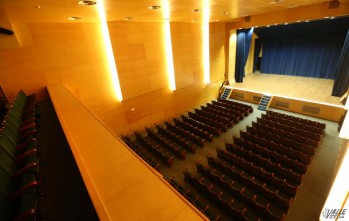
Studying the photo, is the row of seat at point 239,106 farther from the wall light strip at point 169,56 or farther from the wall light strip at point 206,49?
the wall light strip at point 169,56

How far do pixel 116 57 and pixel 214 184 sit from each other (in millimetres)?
4658

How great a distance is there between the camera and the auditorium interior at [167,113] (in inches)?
53.7

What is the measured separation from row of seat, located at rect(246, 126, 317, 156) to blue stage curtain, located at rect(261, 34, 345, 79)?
7211 mm

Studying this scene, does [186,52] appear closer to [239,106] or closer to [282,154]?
[239,106]

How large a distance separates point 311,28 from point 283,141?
22.7 ft

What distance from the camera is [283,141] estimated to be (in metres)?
4.89

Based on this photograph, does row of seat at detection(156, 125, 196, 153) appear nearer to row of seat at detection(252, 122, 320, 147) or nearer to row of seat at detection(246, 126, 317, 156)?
row of seat at detection(246, 126, 317, 156)

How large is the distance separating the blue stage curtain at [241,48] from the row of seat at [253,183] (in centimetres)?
684

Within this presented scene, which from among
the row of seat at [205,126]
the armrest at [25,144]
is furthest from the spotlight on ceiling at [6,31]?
the row of seat at [205,126]

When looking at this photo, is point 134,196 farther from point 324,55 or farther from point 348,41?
point 324,55

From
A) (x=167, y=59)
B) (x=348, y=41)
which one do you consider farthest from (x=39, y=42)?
(x=348, y=41)

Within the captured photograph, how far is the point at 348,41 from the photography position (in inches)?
245

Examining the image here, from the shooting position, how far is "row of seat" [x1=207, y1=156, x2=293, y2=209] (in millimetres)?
3204

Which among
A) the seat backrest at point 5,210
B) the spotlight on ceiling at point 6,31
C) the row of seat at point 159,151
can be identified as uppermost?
the spotlight on ceiling at point 6,31
